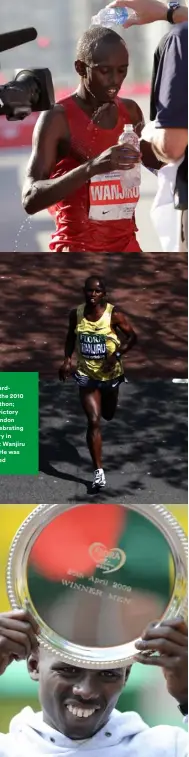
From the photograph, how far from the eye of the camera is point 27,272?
346 cm

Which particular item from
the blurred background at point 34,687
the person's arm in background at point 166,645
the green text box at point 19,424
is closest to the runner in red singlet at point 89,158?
the green text box at point 19,424

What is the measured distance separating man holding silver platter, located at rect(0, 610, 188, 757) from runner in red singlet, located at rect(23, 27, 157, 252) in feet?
3.68

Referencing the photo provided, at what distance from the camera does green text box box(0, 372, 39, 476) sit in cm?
350

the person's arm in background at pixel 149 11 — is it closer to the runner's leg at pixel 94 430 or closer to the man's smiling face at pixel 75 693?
the runner's leg at pixel 94 430

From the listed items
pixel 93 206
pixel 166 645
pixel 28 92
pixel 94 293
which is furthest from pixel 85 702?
pixel 28 92

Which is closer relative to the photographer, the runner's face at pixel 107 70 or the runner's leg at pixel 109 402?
the runner's face at pixel 107 70

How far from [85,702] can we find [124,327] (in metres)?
1.09

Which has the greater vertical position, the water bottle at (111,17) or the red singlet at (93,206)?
the water bottle at (111,17)

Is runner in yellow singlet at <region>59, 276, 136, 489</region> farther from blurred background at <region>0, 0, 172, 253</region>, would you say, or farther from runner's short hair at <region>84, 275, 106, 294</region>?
blurred background at <region>0, 0, 172, 253</region>

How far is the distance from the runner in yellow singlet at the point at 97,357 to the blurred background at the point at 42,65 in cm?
23

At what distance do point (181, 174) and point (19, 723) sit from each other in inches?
65.3

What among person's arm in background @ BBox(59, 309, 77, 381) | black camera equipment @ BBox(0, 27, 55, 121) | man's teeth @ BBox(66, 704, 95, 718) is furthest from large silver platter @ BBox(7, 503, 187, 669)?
black camera equipment @ BBox(0, 27, 55, 121)

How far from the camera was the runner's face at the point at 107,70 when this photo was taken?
3.38 metres

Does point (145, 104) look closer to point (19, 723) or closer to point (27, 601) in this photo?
point (27, 601)
